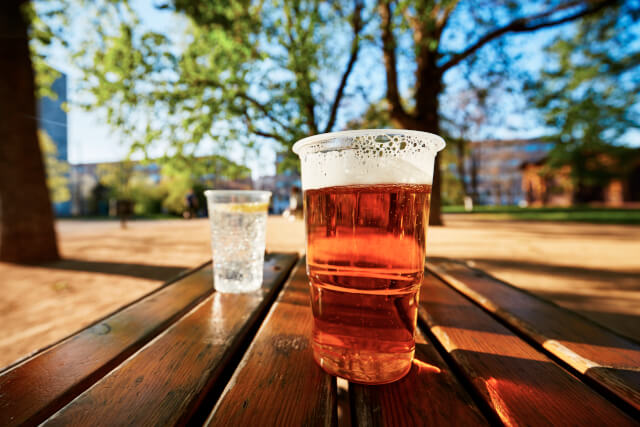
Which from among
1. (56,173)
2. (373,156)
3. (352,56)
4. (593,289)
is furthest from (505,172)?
(373,156)

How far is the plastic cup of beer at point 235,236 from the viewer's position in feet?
3.86

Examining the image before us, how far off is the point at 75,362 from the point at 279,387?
45cm

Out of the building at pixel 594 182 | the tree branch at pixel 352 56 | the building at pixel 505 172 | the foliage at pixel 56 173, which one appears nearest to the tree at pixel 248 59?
the tree branch at pixel 352 56

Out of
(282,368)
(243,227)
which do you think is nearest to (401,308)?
(282,368)

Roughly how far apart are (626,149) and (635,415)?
26.2 metres

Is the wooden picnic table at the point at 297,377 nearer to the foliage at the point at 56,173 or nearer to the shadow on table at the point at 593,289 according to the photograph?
the shadow on table at the point at 593,289

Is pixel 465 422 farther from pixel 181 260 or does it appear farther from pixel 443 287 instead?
pixel 181 260

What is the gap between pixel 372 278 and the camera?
0.61m

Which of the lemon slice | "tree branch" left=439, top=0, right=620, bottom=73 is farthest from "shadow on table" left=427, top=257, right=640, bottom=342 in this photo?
"tree branch" left=439, top=0, right=620, bottom=73

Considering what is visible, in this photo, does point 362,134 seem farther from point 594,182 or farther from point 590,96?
point 594,182

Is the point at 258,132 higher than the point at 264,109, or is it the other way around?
the point at 264,109

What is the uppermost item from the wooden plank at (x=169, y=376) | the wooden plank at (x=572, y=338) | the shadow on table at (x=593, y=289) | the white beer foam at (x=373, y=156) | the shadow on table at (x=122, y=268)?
the white beer foam at (x=373, y=156)

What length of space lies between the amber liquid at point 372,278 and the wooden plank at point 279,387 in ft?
0.19

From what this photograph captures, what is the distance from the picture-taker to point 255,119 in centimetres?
616
